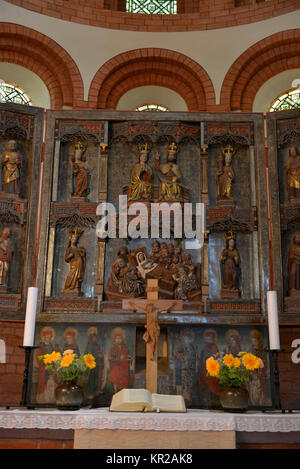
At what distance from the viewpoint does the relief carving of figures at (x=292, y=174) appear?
29.1ft

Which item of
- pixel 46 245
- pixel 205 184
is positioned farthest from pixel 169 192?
pixel 46 245

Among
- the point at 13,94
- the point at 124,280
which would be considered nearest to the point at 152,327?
the point at 124,280

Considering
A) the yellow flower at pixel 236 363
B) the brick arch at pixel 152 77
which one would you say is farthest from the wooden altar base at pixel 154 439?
the brick arch at pixel 152 77

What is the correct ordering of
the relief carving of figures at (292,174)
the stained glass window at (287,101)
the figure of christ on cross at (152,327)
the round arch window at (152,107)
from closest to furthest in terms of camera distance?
1. the figure of christ on cross at (152,327)
2. the relief carving of figures at (292,174)
3. the stained glass window at (287,101)
4. the round arch window at (152,107)

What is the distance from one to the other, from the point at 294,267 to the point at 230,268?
1.00 metres

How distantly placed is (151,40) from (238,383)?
7.87m

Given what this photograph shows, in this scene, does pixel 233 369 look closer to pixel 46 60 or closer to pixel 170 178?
pixel 170 178

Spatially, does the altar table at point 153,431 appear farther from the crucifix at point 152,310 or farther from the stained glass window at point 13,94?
the stained glass window at point 13,94

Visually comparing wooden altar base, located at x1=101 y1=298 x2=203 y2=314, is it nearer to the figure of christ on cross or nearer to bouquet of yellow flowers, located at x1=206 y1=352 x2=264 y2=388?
the figure of christ on cross

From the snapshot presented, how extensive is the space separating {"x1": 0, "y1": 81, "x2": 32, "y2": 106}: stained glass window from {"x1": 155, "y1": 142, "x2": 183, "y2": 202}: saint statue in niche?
365cm

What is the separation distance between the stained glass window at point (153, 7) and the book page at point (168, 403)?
30.9 feet

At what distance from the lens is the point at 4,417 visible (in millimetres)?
4680

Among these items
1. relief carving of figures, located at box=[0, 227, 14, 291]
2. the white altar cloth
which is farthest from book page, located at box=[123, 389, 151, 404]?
relief carving of figures, located at box=[0, 227, 14, 291]
